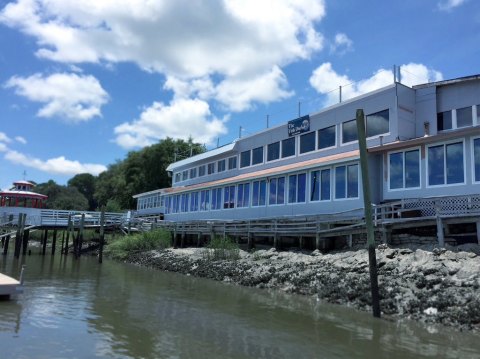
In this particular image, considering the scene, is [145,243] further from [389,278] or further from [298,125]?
[389,278]

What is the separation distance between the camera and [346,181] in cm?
2181

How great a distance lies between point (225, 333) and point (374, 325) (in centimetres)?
376

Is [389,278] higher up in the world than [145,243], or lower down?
lower down

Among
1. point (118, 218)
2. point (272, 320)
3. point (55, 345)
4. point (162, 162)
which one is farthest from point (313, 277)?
point (162, 162)

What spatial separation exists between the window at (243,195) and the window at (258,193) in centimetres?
63

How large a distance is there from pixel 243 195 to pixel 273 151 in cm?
373

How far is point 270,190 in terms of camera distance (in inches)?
1054

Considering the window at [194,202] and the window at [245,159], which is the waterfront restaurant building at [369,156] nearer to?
the window at [245,159]

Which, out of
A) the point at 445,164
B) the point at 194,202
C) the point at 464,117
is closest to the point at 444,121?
the point at 464,117

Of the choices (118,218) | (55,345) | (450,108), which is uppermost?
(450,108)

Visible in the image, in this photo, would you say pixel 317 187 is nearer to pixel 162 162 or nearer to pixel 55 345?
pixel 55 345

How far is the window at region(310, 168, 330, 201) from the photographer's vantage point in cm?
2289

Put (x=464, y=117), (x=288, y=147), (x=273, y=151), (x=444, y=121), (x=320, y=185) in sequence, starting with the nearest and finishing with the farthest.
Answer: (x=464, y=117) → (x=444, y=121) → (x=320, y=185) → (x=288, y=147) → (x=273, y=151)

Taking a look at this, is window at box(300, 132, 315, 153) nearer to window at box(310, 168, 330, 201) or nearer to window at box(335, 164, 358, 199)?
window at box(310, 168, 330, 201)
